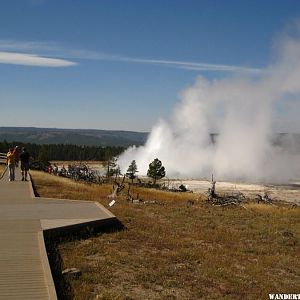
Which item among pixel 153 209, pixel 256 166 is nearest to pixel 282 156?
pixel 256 166

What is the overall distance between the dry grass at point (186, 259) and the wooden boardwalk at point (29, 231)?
70 cm

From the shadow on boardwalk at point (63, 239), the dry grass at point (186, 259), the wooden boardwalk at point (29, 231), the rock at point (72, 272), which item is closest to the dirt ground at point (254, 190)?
the dry grass at point (186, 259)

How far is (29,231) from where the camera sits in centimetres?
1362

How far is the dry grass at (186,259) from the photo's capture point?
10.3 metres

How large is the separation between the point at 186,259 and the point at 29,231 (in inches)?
165

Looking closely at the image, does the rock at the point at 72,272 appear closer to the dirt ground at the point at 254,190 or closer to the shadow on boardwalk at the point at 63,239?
the shadow on boardwalk at the point at 63,239

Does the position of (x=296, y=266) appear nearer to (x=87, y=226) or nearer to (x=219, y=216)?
(x=87, y=226)

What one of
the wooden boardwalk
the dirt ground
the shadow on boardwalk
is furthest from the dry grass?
the dirt ground

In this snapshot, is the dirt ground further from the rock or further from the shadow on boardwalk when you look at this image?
the rock

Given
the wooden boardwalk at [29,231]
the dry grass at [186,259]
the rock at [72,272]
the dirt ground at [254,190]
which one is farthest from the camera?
the dirt ground at [254,190]

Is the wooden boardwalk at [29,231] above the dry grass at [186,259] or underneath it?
above

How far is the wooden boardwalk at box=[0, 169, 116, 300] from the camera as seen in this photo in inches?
356

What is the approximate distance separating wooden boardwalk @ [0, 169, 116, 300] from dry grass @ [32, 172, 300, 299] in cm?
70

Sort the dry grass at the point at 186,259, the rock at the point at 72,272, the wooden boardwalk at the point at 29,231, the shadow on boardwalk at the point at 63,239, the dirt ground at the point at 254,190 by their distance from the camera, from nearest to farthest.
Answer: the wooden boardwalk at the point at 29,231 < the shadow on boardwalk at the point at 63,239 < the dry grass at the point at 186,259 < the rock at the point at 72,272 < the dirt ground at the point at 254,190
